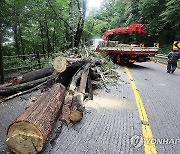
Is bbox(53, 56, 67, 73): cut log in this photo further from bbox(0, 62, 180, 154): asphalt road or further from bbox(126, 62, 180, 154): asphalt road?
bbox(126, 62, 180, 154): asphalt road

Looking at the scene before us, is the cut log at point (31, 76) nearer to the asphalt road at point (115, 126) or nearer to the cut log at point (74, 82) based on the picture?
the asphalt road at point (115, 126)

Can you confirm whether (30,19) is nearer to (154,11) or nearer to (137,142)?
(137,142)

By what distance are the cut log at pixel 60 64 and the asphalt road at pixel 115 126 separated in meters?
1.15

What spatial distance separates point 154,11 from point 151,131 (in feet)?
99.8

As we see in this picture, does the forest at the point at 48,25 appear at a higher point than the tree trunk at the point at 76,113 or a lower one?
higher

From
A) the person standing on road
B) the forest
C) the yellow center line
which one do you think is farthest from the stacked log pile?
the person standing on road

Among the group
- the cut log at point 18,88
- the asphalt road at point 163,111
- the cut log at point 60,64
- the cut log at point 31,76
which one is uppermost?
the cut log at point 60,64

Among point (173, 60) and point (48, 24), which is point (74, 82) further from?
point (48, 24)

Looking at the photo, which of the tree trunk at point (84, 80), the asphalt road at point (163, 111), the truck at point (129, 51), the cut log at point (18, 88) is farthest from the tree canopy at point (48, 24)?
the asphalt road at point (163, 111)

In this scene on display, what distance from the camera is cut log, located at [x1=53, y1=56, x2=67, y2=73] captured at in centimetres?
834

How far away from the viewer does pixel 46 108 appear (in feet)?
17.3

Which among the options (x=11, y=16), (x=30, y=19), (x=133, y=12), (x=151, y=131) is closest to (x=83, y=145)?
(x=151, y=131)

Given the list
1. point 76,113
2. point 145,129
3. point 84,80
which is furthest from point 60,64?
point 145,129

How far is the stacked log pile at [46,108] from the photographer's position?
420 centimetres
